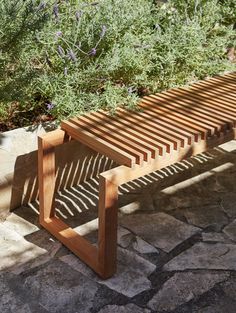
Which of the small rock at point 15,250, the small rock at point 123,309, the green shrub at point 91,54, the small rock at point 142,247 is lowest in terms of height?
the small rock at point 142,247

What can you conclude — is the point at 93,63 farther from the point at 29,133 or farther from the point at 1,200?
the point at 1,200

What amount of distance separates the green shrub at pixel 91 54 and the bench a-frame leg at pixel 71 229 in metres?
0.44

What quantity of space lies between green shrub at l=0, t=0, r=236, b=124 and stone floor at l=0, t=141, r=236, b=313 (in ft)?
2.51

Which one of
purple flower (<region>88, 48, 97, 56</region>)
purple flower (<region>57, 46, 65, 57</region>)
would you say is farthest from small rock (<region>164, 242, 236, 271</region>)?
purple flower (<region>57, 46, 65, 57</region>)

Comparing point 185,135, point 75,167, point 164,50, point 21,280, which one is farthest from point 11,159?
point 164,50

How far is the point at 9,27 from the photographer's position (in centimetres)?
369

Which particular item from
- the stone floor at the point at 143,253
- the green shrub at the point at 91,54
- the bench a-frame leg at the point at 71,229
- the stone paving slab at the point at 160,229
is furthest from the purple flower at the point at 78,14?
the stone paving slab at the point at 160,229

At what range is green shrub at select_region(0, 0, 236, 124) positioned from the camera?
3734mm

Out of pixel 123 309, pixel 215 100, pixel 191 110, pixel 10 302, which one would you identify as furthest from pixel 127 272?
pixel 215 100

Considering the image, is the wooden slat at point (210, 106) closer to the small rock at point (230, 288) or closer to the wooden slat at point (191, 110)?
the wooden slat at point (191, 110)

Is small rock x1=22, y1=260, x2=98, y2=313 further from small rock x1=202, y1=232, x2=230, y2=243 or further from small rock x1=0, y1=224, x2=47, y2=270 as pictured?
small rock x1=202, y1=232, x2=230, y2=243

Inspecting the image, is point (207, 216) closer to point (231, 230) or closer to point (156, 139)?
point (231, 230)

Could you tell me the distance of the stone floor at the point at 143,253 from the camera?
2881 mm

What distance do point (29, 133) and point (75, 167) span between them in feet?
1.75
